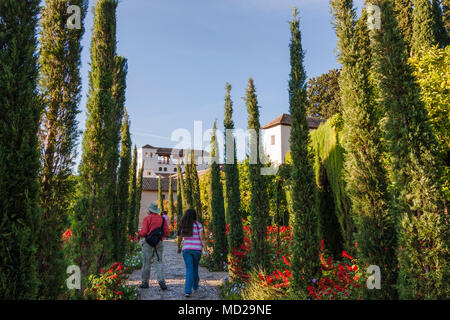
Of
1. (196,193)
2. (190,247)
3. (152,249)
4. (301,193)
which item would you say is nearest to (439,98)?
(301,193)

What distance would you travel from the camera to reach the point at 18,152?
11.7ft

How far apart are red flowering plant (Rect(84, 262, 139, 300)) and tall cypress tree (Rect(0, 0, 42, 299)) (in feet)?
7.23

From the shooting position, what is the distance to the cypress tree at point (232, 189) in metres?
9.83

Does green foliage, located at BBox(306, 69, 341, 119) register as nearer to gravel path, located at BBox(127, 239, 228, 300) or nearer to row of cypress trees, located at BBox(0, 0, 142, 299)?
gravel path, located at BBox(127, 239, 228, 300)

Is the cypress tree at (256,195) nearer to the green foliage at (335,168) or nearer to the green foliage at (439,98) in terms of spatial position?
the green foliage at (335,168)

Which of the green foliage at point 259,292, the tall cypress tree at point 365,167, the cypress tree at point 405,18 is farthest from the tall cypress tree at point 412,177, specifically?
the cypress tree at point 405,18

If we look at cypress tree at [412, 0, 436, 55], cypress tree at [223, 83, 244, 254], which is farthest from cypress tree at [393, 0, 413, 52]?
cypress tree at [223, 83, 244, 254]

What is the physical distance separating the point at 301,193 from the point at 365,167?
146 cm

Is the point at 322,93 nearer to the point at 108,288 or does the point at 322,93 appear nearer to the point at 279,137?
the point at 279,137

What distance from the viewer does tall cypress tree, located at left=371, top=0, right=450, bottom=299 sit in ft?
13.1

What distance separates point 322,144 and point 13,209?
28.5ft

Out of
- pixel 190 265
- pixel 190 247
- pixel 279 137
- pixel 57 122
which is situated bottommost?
pixel 190 265

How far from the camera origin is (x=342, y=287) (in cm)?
568

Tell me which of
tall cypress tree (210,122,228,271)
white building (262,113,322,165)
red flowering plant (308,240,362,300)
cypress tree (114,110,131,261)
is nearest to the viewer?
red flowering plant (308,240,362,300)
